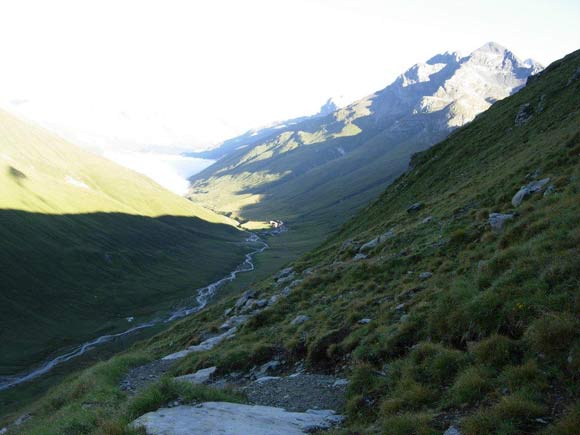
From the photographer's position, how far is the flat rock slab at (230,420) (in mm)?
11094

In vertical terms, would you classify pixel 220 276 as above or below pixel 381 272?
below

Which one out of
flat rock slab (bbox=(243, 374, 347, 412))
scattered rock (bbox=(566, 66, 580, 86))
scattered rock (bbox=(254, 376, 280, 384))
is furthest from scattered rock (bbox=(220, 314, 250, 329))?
scattered rock (bbox=(566, 66, 580, 86))

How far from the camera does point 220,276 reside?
645ft

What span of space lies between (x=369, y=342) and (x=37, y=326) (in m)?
134

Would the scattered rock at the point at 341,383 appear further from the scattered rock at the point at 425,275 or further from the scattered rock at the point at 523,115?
the scattered rock at the point at 523,115

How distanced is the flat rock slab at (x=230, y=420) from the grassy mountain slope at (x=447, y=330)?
2.69ft

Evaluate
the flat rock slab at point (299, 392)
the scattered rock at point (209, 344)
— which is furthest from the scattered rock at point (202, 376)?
the scattered rock at point (209, 344)

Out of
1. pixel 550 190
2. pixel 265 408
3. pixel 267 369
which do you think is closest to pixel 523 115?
pixel 550 190

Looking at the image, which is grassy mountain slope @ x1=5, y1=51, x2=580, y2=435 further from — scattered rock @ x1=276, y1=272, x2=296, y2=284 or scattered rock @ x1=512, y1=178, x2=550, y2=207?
scattered rock @ x1=276, y1=272, x2=296, y2=284

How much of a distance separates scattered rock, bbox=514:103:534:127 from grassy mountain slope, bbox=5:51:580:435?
104 feet

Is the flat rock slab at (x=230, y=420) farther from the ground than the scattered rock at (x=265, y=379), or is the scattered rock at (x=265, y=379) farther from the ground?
the flat rock slab at (x=230, y=420)

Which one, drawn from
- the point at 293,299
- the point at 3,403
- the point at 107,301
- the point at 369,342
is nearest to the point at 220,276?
the point at 107,301

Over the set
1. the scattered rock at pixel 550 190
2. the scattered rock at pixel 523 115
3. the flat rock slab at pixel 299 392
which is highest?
Result: the scattered rock at pixel 523 115

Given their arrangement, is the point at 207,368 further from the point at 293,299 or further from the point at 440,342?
the point at 440,342
